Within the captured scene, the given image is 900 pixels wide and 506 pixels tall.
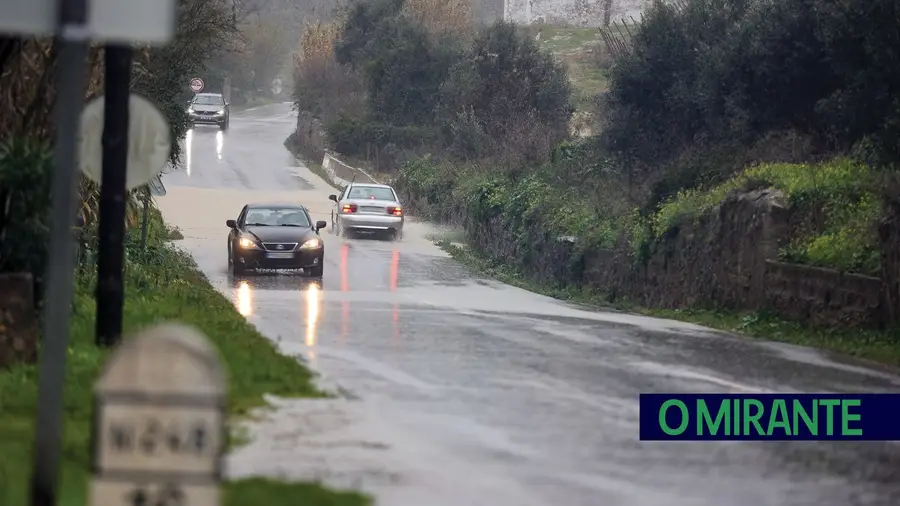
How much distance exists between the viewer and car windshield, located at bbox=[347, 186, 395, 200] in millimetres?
40531

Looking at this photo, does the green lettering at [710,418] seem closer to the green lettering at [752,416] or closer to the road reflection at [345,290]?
the green lettering at [752,416]

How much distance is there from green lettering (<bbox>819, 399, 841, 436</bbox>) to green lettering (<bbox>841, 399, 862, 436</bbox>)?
82mm

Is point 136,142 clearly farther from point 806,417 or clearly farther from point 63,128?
point 63,128

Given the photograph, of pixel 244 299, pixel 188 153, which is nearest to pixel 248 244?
pixel 244 299

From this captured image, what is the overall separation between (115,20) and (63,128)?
0.48 m

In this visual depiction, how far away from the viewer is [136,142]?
12.4 m

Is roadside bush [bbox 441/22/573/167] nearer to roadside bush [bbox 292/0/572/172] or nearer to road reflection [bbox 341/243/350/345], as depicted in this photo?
roadside bush [bbox 292/0/572/172]

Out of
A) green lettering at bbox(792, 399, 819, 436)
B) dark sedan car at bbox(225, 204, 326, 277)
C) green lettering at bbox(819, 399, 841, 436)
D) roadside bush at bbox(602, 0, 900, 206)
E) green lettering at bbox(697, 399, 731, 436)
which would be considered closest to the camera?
green lettering at bbox(697, 399, 731, 436)

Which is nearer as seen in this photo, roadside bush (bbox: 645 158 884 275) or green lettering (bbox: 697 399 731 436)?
green lettering (bbox: 697 399 731 436)

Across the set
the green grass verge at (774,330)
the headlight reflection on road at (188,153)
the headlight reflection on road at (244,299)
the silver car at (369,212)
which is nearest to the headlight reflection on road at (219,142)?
the headlight reflection on road at (188,153)

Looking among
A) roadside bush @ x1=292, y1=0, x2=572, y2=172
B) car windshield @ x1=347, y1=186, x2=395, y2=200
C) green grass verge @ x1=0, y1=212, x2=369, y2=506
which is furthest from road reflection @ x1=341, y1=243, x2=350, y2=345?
roadside bush @ x1=292, y1=0, x2=572, y2=172

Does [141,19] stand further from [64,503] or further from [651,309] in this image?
[651,309]

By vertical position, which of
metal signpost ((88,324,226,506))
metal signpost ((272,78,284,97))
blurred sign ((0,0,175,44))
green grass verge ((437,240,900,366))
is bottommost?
green grass verge ((437,240,900,366))

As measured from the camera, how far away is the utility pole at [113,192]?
1221 cm
